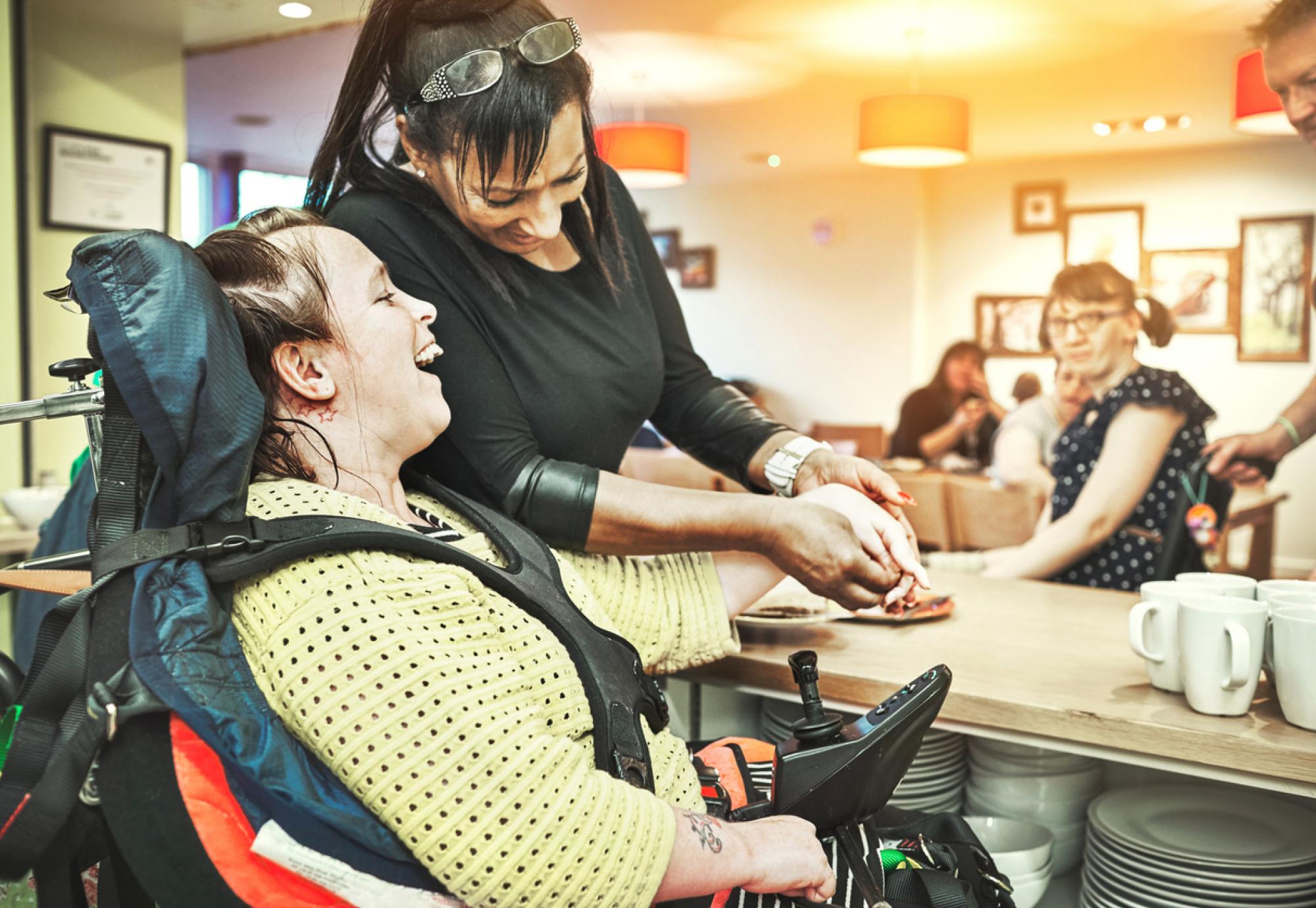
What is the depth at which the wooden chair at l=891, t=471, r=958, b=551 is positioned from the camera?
4.68 metres

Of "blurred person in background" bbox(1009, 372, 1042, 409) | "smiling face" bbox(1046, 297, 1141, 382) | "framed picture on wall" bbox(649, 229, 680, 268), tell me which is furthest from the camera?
"framed picture on wall" bbox(649, 229, 680, 268)

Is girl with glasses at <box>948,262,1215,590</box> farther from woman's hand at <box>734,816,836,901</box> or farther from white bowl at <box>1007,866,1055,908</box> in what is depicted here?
woman's hand at <box>734,816,836,901</box>

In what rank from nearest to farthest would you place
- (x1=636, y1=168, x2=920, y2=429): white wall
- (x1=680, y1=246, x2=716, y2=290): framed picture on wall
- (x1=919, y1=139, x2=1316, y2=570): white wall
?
1. (x1=919, y1=139, x2=1316, y2=570): white wall
2. (x1=636, y1=168, x2=920, y2=429): white wall
3. (x1=680, y1=246, x2=716, y2=290): framed picture on wall

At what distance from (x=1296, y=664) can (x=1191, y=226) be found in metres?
7.59

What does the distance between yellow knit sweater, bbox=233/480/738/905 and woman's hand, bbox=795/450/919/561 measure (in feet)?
1.72

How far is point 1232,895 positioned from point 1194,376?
7.45m

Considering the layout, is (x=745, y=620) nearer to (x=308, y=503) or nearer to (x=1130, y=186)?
(x=308, y=503)

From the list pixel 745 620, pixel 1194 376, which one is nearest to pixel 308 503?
pixel 745 620

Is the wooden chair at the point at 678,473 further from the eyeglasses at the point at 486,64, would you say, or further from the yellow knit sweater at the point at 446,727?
the yellow knit sweater at the point at 446,727

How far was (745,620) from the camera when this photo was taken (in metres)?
1.51

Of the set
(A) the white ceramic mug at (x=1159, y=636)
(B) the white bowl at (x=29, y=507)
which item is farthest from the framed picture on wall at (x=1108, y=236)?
(A) the white ceramic mug at (x=1159, y=636)

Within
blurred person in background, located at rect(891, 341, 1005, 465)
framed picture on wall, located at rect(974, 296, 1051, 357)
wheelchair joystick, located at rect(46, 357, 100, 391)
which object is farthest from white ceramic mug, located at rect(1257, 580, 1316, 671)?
framed picture on wall, located at rect(974, 296, 1051, 357)

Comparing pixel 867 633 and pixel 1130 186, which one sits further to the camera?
pixel 1130 186

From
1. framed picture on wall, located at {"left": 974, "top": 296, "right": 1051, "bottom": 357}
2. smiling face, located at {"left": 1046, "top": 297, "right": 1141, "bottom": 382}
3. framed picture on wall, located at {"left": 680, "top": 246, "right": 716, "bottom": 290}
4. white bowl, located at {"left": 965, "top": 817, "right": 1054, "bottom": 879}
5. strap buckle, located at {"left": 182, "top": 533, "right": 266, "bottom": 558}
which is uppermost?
framed picture on wall, located at {"left": 680, "top": 246, "right": 716, "bottom": 290}
